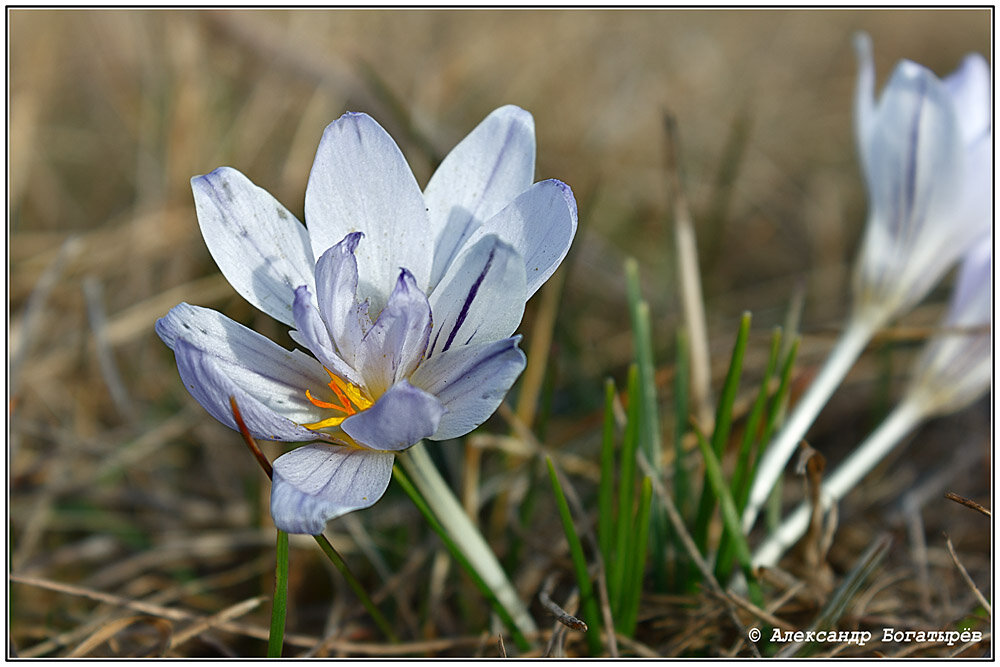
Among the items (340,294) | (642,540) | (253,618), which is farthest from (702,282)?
(340,294)

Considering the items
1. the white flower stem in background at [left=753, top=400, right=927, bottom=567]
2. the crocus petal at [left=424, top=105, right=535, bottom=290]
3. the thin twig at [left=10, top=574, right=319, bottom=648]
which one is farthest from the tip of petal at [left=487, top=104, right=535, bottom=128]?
the thin twig at [left=10, top=574, right=319, bottom=648]

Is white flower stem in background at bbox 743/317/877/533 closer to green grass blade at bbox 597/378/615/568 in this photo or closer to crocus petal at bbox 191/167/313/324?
green grass blade at bbox 597/378/615/568

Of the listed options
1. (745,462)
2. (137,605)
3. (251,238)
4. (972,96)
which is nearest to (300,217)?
(137,605)

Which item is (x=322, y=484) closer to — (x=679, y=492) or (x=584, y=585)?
(x=584, y=585)

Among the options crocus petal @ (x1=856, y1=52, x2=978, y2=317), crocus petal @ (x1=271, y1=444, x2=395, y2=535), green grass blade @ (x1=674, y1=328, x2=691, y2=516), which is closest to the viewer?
crocus petal @ (x1=271, y1=444, x2=395, y2=535)

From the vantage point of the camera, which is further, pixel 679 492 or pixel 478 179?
pixel 679 492

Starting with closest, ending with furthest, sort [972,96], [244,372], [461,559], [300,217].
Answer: [244,372] → [461,559] → [972,96] → [300,217]

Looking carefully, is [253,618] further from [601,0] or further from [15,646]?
[601,0]

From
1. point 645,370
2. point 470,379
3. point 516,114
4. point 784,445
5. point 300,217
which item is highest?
point 516,114
